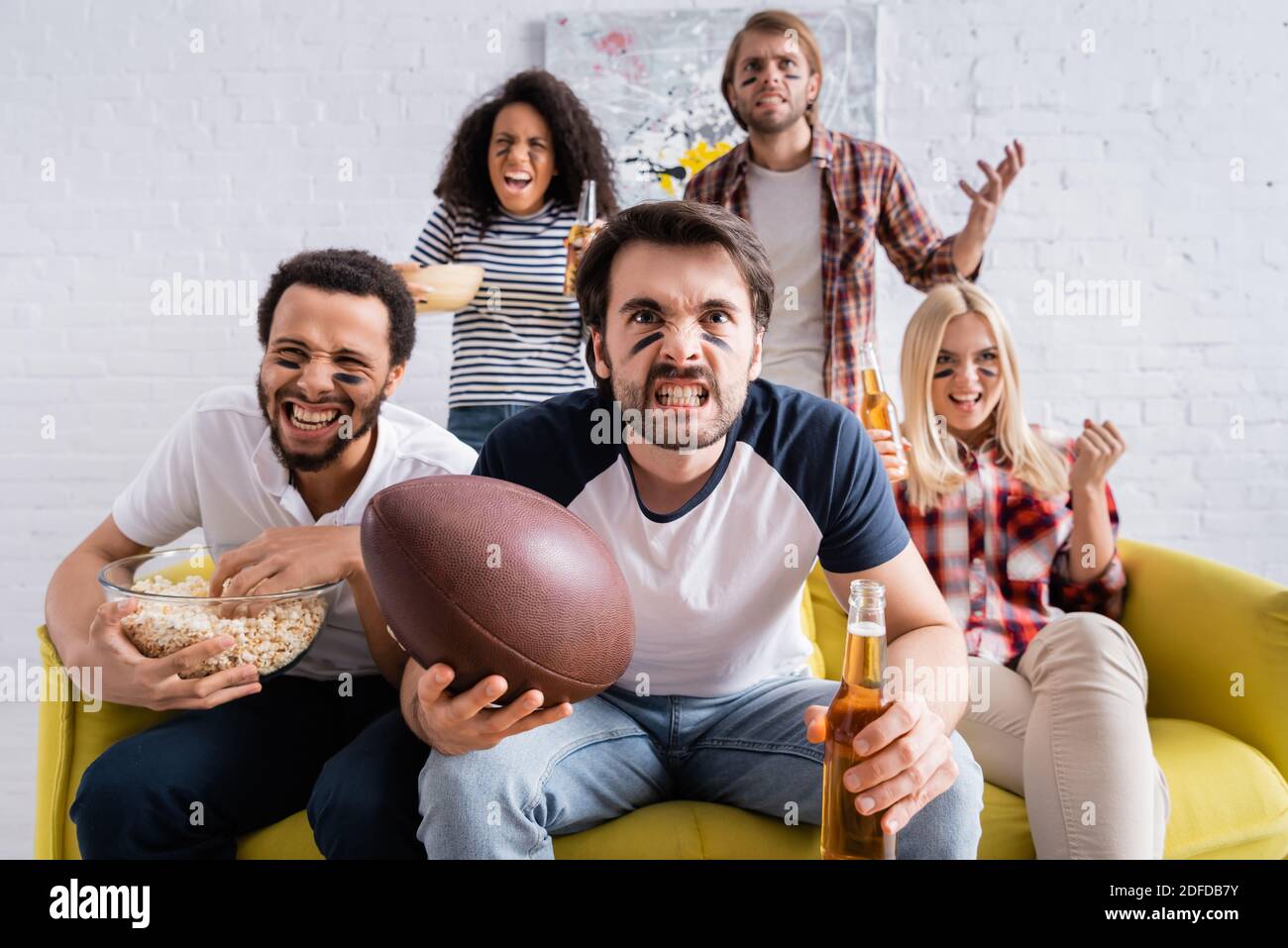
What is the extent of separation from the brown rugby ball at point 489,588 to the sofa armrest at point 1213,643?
3.79ft

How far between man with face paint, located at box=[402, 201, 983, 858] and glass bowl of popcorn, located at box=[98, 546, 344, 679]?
0.17 meters

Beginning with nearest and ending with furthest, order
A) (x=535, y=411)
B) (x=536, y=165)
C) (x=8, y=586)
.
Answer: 1. (x=535, y=411)
2. (x=536, y=165)
3. (x=8, y=586)

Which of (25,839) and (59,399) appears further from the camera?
(59,399)

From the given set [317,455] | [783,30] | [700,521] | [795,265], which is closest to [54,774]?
[317,455]

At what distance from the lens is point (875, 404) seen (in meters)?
1.92

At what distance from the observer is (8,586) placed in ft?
10.3

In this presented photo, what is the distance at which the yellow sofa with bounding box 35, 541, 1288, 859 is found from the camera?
3.96 ft

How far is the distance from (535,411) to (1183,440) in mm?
2356

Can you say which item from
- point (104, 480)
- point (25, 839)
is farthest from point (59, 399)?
point (25, 839)

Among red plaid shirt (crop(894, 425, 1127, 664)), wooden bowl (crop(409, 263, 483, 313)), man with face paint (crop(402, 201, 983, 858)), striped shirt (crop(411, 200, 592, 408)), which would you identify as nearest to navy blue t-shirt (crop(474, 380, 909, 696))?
man with face paint (crop(402, 201, 983, 858))

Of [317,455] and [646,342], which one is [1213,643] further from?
[317,455]

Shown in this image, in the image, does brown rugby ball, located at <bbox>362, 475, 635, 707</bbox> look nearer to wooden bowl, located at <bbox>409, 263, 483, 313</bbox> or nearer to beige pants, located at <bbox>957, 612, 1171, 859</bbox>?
beige pants, located at <bbox>957, 612, 1171, 859</bbox>

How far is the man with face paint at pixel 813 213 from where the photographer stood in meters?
2.27
